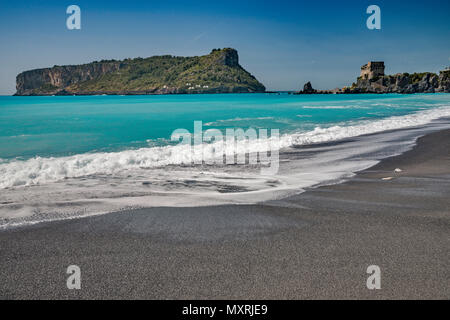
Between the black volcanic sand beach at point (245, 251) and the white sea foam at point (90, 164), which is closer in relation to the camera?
the black volcanic sand beach at point (245, 251)

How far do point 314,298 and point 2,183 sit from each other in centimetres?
951

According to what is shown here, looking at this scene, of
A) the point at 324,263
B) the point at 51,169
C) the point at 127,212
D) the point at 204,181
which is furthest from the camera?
the point at 51,169

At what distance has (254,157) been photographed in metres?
13.9

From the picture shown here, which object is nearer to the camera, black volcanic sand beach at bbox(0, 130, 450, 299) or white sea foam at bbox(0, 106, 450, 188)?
black volcanic sand beach at bbox(0, 130, 450, 299)

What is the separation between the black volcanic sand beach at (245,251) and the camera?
137 inches

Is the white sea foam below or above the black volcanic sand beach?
above

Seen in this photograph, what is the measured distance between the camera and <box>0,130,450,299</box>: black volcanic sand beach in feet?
11.4

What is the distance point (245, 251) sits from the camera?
172 inches

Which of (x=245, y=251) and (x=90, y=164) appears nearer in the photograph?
(x=245, y=251)

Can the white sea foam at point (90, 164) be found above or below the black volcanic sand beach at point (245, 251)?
above

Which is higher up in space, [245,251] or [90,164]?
[90,164]

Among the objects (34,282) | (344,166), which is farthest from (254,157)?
(34,282)
